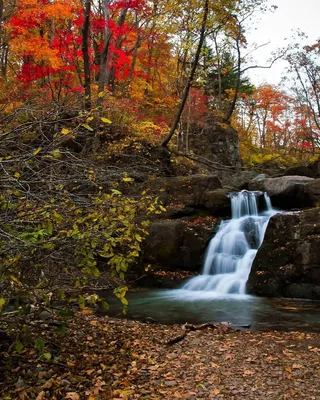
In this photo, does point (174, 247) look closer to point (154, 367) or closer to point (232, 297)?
point (232, 297)

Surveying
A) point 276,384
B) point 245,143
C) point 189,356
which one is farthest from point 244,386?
point 245,143

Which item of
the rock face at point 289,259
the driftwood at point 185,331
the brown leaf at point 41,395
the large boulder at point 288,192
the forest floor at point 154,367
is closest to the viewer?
the brown leaf at point 41,395

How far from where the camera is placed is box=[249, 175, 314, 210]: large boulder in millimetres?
14242

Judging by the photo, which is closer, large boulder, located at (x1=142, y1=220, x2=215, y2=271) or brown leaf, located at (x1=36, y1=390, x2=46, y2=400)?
brown leaf, located at (x1=36, y1=390, x2=46, y2=400)

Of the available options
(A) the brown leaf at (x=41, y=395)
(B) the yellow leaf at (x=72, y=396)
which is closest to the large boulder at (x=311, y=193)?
(B) the yellow leaf at (x=72, y=396)

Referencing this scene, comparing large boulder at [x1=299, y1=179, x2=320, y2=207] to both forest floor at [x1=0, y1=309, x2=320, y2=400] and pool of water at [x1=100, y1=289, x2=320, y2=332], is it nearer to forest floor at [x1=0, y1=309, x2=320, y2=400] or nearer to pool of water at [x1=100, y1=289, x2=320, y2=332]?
pool of water at [x1=100, y1=289, x2=320, y2=332]

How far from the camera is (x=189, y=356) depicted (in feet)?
15.7

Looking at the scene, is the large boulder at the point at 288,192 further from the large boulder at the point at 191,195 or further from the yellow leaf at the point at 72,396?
the yellow leaf at the point at 72,396

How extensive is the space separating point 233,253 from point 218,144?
13.8 meters

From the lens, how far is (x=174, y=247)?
12422 millimetres

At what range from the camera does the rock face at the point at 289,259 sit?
31.6 ft

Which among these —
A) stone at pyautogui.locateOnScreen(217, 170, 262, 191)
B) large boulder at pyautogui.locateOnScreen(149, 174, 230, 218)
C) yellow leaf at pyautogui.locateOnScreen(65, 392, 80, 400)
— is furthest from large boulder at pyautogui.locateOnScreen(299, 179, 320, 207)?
yellow leaf at pyautogui.locateOnScreen(65, 392, 80, 400)

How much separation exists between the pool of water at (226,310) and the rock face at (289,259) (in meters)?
0.42

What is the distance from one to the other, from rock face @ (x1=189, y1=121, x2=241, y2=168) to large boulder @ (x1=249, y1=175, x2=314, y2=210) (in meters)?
9.24
